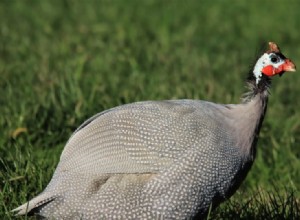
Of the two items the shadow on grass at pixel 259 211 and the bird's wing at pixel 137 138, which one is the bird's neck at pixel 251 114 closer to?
the bird's wing at pixel 137 138

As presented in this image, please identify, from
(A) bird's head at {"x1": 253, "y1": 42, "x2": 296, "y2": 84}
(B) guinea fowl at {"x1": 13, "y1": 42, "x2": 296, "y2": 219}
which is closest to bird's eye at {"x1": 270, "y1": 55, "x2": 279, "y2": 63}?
(A) bird's head at {"x1": 253, "y1": 42, "x2": 296, "y2": 84}

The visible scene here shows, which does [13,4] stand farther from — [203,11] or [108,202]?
[108,202]

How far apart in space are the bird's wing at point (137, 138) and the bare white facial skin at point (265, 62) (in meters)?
0.40

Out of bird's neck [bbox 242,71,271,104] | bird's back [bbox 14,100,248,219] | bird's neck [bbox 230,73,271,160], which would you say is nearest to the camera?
bird's back [bbox 14,100,248,219]

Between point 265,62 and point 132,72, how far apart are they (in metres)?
3.54

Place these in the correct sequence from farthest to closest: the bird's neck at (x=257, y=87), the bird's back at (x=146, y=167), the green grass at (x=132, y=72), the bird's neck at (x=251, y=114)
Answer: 1. the green grass at (x=132, y=72)
2. the bird's neck at (x=257, y=87)
3. the bird's neck at (x=251, y=114)
4. the bird's back at (x=146, y=167)

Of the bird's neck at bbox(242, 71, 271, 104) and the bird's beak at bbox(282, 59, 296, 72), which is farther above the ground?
the bird's beak at bbox(282, 59, 296, 72)

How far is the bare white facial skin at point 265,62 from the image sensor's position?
4.76m

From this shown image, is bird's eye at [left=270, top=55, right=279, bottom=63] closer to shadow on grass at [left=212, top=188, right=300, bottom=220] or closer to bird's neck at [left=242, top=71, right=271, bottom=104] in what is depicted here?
bird's neck at [left=242, top=71, right=271, bottom=104]

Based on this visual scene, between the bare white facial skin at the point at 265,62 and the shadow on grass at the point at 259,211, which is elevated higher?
the bare white facial skin at the point at 265,62

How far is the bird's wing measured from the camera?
429cm

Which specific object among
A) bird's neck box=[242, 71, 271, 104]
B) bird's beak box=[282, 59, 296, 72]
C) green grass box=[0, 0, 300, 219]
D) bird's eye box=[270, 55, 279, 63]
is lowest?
green grass box=[0, 0, 300, 219]

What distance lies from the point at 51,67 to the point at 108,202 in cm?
410

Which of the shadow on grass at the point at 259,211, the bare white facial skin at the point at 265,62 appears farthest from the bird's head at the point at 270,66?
the shadow on grass at the point at 259,211
